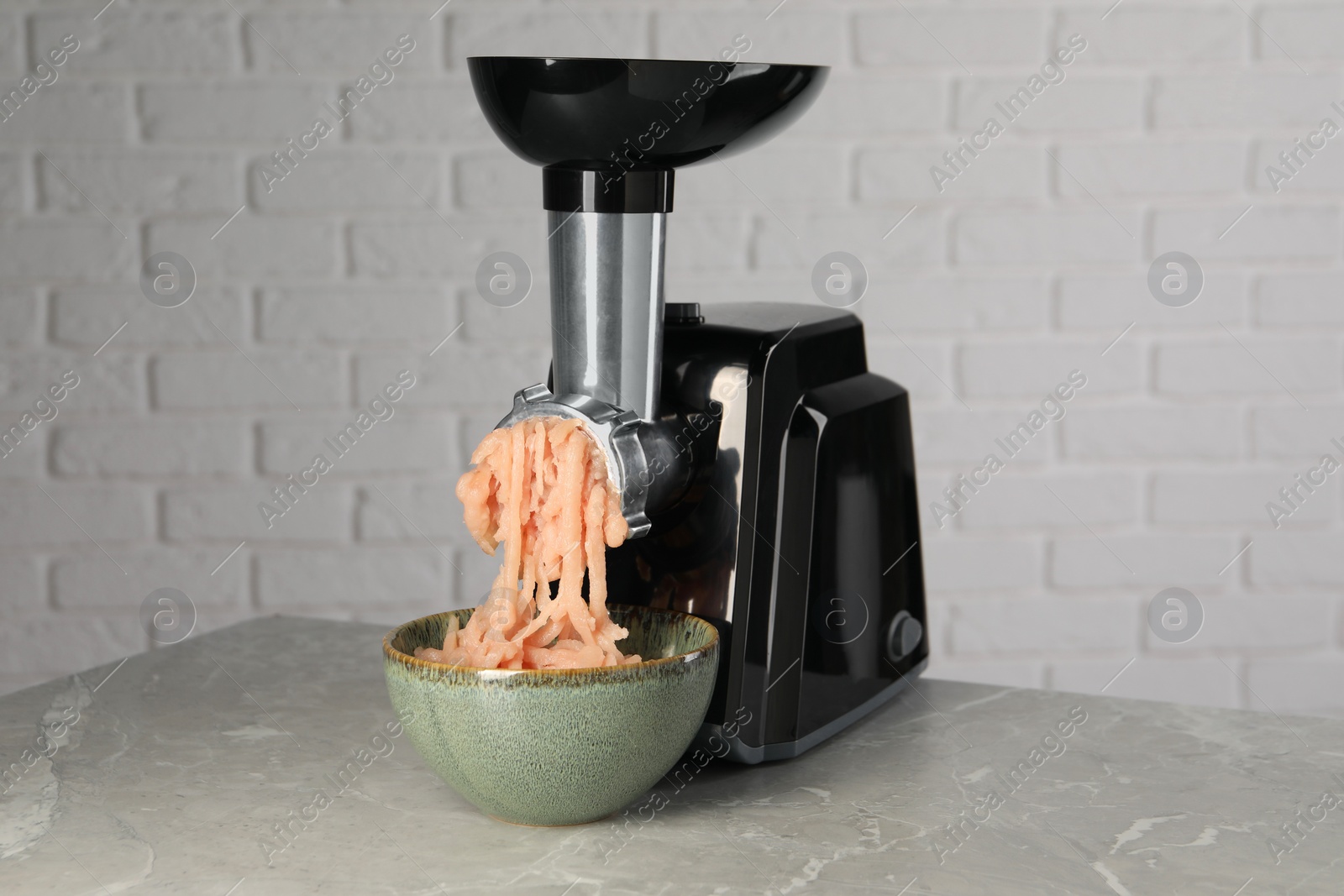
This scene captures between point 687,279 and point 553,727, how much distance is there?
943 mm

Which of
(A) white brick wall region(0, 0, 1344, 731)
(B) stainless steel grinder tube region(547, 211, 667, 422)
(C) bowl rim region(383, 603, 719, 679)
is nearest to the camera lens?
(C) bowl rim region(383, 603, 719, 679)

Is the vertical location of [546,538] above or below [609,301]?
below

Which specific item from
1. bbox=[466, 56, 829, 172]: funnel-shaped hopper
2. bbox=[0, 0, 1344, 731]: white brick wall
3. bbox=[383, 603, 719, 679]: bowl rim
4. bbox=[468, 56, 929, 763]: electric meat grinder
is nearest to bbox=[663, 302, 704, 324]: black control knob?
bbox=[468, 56, 929, 763]: electric meat grinder

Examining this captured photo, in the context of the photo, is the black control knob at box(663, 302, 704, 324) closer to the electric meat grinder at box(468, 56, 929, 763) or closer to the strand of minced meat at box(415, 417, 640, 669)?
the electric meat grinder at box(468, 56, 929, 763)

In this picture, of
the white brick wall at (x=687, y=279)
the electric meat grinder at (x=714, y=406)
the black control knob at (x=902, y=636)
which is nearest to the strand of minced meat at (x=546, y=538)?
the electric meat grinder at (x=714, y=406)

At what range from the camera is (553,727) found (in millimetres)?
682

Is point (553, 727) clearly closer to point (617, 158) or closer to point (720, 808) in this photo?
point (720, 808)

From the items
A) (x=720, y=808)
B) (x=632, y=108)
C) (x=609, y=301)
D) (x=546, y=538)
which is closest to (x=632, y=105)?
(x=632, y=108)

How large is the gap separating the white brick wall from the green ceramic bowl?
0.89m

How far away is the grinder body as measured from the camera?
2.73ft

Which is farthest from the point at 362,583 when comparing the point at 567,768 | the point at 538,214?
the point at 567,768

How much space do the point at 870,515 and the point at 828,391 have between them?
93 millimetres

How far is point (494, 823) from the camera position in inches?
29.5

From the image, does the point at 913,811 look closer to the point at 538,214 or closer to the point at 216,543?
the point at 538,214
